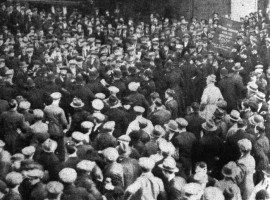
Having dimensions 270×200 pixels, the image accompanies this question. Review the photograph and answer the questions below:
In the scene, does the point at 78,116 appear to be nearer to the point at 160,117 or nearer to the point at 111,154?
the point at 160,117

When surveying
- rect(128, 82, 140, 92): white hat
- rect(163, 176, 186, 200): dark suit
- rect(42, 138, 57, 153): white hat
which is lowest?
rect(163, 176, 186, 200): dark suit

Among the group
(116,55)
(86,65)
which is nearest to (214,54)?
(116,55)

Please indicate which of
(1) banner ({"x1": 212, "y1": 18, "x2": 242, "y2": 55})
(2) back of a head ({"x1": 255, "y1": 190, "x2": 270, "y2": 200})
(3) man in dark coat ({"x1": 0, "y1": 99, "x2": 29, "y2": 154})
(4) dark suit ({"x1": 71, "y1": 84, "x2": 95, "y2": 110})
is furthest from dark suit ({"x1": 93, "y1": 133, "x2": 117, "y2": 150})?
(1) banner ({"x1": 212, "y1": 18, "x2": 242, "y2": 55})

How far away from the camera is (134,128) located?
8.00m

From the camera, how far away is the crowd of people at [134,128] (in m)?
6.04

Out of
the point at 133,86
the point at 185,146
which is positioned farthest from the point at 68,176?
the point at 133,86

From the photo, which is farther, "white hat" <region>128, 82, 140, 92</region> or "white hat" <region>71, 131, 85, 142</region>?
"white hat" <region>128, 82, 140, 92</region>

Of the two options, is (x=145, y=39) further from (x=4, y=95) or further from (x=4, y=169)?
(x=4, y=169)

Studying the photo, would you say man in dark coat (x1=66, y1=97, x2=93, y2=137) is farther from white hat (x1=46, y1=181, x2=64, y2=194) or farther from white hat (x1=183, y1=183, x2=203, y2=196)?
white hat (x1=183, y1=183, x2=203, y2=196)

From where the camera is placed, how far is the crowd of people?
19.8ft

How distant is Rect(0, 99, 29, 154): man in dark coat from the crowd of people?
0.06 ft

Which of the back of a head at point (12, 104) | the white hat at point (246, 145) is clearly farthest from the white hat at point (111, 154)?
the back of a head at point (12, 104)

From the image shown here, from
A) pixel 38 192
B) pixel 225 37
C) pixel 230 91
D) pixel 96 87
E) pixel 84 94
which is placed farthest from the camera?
pixel 225 37

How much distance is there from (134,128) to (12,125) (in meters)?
2.28
